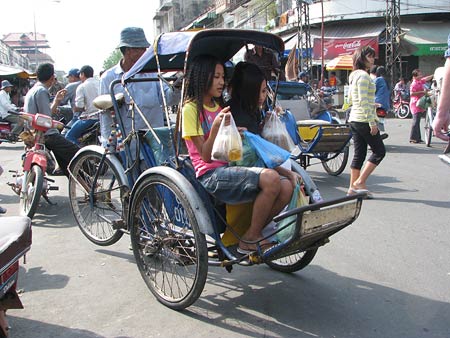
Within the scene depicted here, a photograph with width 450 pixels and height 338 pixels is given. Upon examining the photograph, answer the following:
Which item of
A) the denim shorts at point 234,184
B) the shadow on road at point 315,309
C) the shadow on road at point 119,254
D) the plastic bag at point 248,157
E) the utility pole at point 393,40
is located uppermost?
the utility pole at point 393,40

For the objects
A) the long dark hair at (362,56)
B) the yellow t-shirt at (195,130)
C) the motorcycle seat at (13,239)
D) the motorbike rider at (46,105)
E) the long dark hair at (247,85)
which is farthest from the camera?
the motorbike rider at (46,105)

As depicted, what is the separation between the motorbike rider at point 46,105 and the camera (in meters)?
5.93

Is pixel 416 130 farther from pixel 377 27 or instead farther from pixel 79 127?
pixel 377 27

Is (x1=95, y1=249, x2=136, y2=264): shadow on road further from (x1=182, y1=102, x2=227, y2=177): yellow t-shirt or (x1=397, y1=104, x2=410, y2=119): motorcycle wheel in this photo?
(x1=397, y1=104, x2=410, y2=119): motorcycle wheel

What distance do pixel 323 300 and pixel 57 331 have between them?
5.83 ft

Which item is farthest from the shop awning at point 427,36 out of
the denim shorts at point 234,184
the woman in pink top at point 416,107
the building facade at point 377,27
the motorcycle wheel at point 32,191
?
the denim shorts at point 234,184

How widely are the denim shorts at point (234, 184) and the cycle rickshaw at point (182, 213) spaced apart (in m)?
0.13

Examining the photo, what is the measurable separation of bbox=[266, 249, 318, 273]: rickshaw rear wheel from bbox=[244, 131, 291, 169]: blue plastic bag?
89 centimetres

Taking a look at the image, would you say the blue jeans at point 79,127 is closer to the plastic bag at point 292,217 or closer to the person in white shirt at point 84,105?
the person in white shirt at point 84,105

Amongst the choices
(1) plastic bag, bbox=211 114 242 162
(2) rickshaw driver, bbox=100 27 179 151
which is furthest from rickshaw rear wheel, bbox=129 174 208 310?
(2) rickshaw driver, bbox=100 27 179 151

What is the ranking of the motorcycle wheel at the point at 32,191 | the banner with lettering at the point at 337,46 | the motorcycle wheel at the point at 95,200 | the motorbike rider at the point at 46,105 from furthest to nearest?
the banner with lettering at the point at 337,46, the motorbike rider at the point at 46,105, the motorcycle wheel at the point at 32,191, the motorcycle wheel at the point at 95,200

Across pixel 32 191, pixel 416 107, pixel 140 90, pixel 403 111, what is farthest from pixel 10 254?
pixel 403 111

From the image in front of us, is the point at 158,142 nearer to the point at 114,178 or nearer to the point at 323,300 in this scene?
the point at 114,178

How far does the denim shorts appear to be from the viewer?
294 cm
